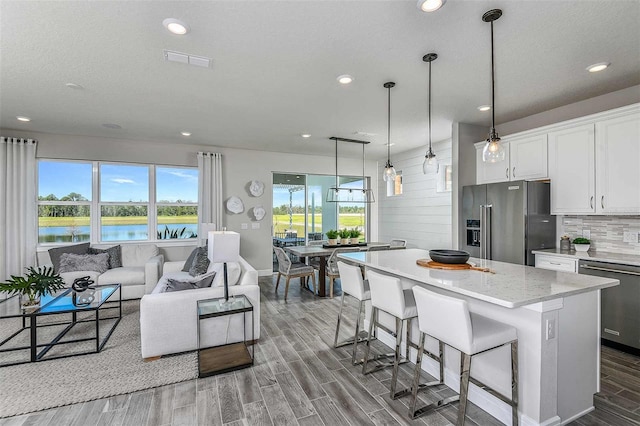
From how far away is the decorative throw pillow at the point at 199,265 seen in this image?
425 cm

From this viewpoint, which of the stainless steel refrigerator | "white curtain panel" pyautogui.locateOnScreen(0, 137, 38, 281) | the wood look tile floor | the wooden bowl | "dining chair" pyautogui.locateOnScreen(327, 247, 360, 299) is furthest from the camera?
"dining chair" pyautogui.locateOnScreen(327, 247, 360, 299)

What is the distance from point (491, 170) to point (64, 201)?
7121mm

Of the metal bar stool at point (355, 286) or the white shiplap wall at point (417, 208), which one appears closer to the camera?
the metal bar stool at point (355, 286)

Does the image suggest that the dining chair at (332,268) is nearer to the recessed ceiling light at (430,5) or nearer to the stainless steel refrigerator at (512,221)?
the stainless steel refrigerator at (512,221)

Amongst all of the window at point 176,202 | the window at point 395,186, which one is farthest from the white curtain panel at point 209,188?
the window at point 395,186

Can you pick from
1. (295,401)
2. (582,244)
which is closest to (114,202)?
(295,401)

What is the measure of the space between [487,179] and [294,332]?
3.50 metres

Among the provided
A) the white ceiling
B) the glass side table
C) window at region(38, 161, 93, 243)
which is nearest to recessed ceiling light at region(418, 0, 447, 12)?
the white ceiling

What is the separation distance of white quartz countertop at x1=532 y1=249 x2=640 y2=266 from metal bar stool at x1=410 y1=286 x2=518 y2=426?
77.1 inches

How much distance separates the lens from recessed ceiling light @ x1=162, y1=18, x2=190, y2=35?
2100mm

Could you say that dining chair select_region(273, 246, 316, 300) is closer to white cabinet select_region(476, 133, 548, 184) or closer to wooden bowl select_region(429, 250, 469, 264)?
wooden bowl select_region(429, 250, 469, 264)

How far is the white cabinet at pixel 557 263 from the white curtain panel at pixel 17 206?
751 cm

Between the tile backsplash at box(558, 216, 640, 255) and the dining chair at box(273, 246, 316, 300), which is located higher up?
the tile backsplash at box(558, 216, 640, 255)

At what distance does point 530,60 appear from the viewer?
2.67m
